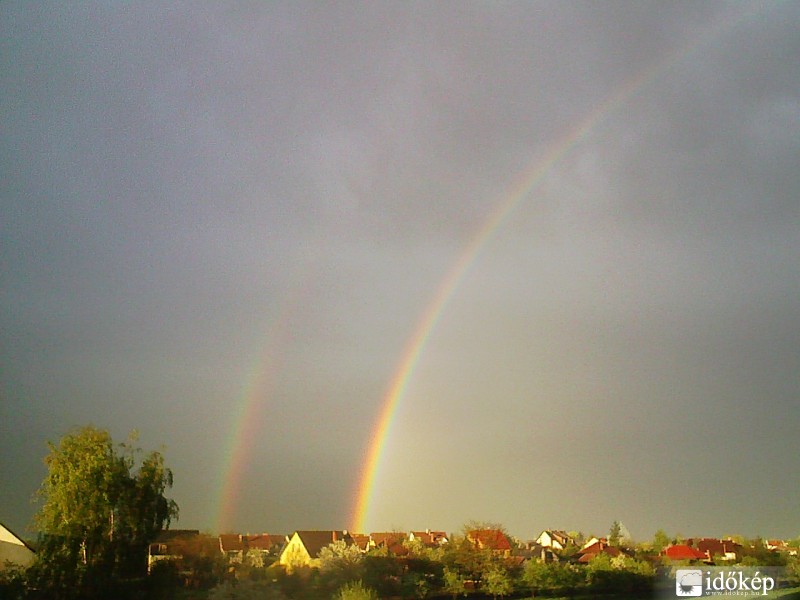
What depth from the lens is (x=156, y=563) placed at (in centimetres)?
3425

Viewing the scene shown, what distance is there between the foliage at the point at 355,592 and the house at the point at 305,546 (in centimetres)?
259

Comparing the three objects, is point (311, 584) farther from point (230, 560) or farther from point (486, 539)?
point (486, 539)

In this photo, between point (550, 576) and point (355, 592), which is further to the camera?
point (550, 576)

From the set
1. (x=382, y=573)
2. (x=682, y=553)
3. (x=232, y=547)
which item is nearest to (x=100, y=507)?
(x=232, y=547)

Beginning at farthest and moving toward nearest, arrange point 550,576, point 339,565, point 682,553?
point 682,553 → point 550,576 → point 339,565

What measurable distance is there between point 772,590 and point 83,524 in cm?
3984

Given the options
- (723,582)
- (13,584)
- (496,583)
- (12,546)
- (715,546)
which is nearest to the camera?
(13,584)

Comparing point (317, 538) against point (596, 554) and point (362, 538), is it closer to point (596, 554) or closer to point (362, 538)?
point (362, 538)

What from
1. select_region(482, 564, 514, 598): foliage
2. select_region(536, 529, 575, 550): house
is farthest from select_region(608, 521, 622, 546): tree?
select_region(482, 564, 514, 598): foliage

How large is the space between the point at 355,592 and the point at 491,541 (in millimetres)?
13963

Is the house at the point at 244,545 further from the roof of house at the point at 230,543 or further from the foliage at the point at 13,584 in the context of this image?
the foliage at the point at 13,584

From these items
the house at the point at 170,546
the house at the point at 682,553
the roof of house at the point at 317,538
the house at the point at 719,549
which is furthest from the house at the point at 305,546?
the house at the point at 719,549

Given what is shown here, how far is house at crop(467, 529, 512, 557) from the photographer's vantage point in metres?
44.3

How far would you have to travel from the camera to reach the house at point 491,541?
4431 cm
